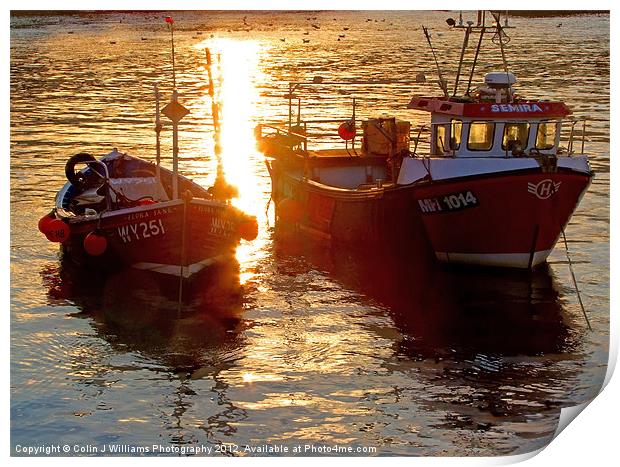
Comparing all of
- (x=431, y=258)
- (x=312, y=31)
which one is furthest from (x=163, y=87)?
(x=312, y=31)

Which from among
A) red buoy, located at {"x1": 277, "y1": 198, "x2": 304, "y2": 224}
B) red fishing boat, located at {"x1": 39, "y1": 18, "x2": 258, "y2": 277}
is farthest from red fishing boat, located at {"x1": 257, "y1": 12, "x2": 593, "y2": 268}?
red fishing boat, located at {"x1": 39, "y1": 18, "x2": 258, "y2": 277}

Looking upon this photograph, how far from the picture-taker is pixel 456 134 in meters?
23.2

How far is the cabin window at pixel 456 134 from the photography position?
23047 millimetres

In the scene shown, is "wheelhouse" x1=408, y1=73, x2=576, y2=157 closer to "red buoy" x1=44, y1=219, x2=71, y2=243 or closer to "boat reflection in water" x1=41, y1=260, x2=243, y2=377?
"boat reflection in water" x1=41, y1=260, x2=243, y2=377

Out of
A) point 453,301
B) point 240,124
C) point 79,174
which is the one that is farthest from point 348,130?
point 240,124

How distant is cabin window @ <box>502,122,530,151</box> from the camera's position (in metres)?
22.6

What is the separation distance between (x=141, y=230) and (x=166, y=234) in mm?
547

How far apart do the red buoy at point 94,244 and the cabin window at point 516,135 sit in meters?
8.84

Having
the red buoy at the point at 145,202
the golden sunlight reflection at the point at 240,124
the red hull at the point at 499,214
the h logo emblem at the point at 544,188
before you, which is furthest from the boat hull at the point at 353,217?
the red buoy at the point at 145,202

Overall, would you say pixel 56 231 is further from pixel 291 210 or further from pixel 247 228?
pixel 291 210

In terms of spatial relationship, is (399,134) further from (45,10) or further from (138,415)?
(45,10)

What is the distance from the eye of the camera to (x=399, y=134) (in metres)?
27.0

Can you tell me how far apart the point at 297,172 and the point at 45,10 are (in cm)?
1604

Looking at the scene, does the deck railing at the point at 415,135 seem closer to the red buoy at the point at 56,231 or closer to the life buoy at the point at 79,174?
the life buoy at the point at 79,174
